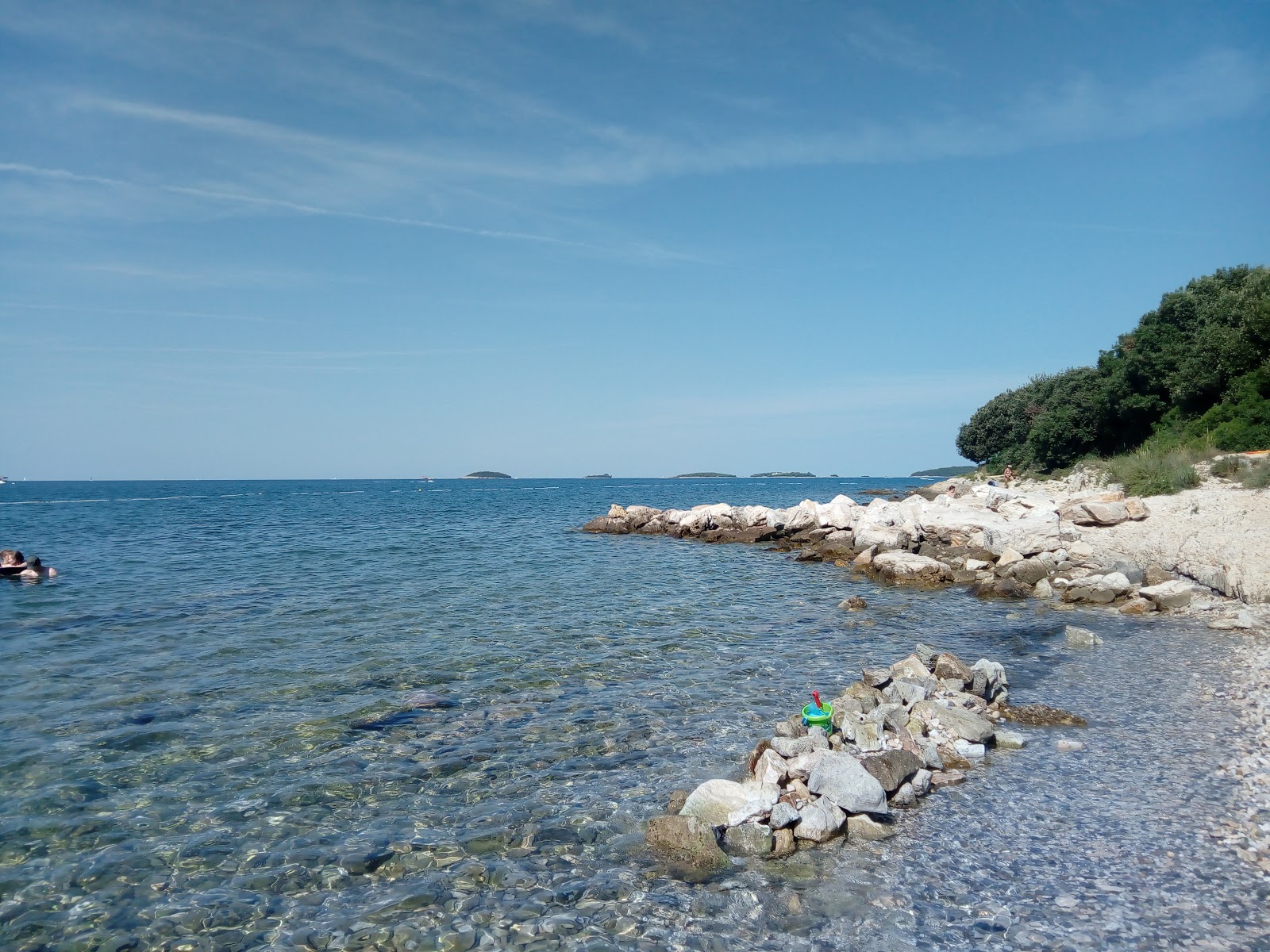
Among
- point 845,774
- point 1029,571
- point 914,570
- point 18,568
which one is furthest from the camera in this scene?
point 18,568

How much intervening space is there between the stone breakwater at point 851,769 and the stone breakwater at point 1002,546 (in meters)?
8.23

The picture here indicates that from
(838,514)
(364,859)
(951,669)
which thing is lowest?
(364,859)

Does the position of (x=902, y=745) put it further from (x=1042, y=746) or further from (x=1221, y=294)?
(x=1221, y=294)

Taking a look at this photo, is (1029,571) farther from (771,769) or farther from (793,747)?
(771,769)

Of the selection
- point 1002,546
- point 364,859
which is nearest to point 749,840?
point 364,859

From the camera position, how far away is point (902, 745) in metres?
8.70

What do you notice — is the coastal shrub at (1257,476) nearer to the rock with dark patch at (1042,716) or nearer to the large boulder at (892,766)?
the rock with dark patch at (1042,716)

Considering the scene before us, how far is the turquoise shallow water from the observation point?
579 cm

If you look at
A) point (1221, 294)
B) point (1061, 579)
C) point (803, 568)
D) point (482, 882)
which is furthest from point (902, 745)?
point (1221, 294)

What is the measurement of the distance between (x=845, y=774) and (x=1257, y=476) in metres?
23.7

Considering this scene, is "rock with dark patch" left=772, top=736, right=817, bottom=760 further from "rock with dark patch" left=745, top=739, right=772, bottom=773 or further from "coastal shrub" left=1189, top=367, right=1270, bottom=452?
"coastal shrub" left=1189, top=367, right=1270, bottom=452

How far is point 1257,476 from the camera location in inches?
932

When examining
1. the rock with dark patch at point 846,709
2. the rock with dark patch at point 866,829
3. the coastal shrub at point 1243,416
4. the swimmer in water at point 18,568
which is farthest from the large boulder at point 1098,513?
the swimmer in water at point 18,568

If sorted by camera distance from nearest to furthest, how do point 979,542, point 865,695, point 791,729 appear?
1. point 791,729
2. point 865,695
3. point 979,542
